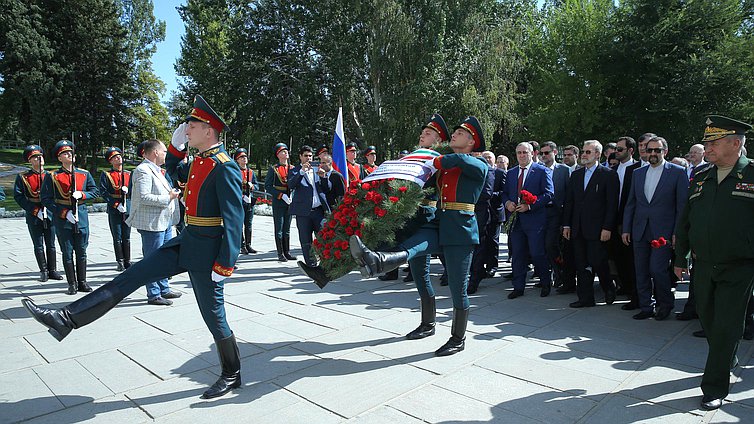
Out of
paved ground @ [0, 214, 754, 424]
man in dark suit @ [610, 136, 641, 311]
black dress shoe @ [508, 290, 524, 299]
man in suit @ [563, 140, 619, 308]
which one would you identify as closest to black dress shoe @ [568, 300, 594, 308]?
man in suit @ [563, 140, 619, 308]

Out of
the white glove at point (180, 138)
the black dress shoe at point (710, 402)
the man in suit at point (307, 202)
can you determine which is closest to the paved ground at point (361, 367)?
the black dress shoe at point (710, 402)

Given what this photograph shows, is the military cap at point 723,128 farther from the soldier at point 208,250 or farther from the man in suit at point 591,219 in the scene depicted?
the soldier at point 208,250

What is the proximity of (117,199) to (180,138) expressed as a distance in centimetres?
473

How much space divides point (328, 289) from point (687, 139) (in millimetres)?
23124

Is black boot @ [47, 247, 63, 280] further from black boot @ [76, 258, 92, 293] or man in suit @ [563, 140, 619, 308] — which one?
man in suit @ [563, 140, 619, 308]

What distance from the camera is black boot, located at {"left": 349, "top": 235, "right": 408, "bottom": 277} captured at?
12.7ft

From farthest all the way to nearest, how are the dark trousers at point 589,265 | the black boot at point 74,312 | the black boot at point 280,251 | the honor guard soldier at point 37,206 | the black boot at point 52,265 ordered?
the black boot at point 280,251 → the black boot at point 52,265 → the honor guard soldier at point 37,206 → the dark trousers at point 589,265 → the black boot at point 74,312

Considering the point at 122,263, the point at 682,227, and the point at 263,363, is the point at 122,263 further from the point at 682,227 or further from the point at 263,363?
the point at 682,227

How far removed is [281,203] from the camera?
1035cm

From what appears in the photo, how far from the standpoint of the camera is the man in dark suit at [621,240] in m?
6.66

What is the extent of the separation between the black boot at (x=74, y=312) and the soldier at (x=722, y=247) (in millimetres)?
4296

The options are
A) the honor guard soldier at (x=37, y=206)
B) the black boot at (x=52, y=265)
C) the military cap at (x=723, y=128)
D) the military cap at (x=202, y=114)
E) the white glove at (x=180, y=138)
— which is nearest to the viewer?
the military cap at (x=723, y=128)

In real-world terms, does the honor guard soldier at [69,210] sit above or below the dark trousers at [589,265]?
above

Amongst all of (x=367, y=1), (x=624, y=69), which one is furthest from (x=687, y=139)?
(x=367, y=1)
